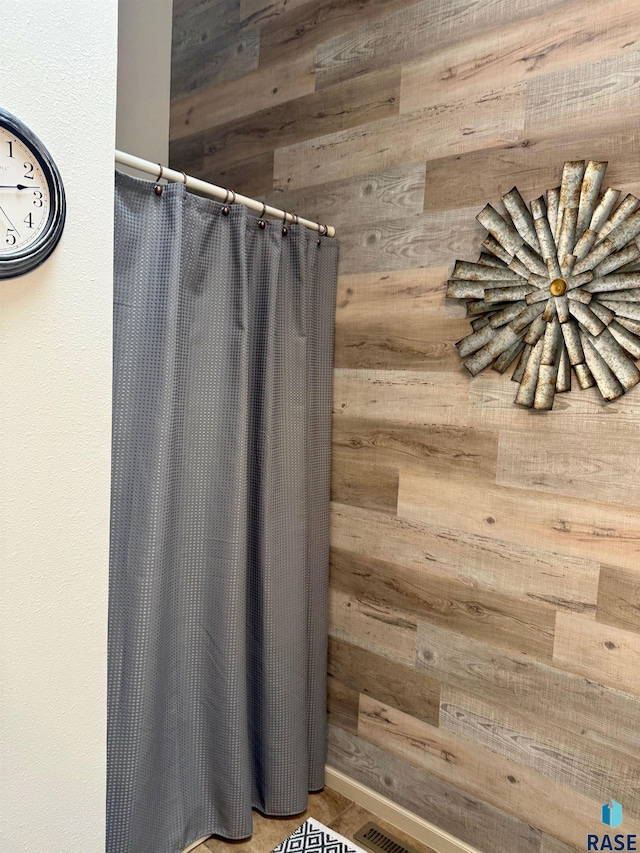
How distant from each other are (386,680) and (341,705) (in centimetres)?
24

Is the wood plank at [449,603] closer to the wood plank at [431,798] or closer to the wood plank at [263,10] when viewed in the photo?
the wood plank at [431,798]

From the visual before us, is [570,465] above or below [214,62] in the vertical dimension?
below

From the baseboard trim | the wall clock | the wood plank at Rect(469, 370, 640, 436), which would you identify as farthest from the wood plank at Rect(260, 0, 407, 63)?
the baseboard trim

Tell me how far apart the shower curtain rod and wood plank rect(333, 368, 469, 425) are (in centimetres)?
47

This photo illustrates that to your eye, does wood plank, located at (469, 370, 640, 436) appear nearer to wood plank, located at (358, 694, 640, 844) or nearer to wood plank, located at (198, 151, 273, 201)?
wood plank, located at (358, 694, 640, 844)

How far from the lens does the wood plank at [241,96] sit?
6.96 feet

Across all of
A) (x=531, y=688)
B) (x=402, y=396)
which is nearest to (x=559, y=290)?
(x=402, y=396)

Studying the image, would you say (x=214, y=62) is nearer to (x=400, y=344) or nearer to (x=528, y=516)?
(x=400, y=344)

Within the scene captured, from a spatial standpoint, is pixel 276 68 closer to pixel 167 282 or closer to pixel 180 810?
pixel 167 282

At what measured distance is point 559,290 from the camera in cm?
156

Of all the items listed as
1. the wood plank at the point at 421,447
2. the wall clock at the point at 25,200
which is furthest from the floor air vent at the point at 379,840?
the wall clock at the point at 25,200

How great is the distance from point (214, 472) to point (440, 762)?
110cm

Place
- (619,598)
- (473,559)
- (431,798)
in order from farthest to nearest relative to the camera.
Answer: (431,798) → (473,559) → (619,598)

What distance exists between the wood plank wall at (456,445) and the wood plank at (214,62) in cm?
4
